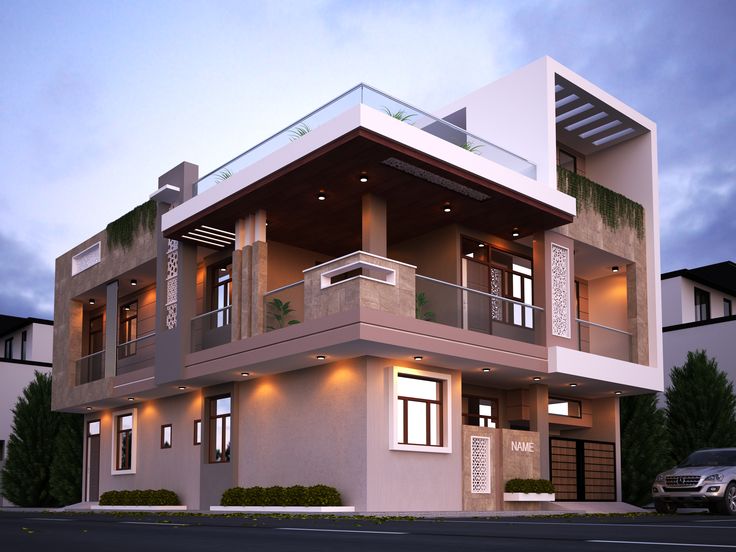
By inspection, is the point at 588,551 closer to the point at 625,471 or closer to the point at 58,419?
the point at 625,471

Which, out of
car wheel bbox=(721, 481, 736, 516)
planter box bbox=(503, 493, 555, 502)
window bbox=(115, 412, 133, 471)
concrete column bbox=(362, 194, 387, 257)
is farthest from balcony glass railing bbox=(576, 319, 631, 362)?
window bbox=(115, 412, 133, 471)

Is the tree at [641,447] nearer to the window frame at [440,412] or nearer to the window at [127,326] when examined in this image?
the window frame at [440,412]

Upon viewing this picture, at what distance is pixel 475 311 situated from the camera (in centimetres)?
2248

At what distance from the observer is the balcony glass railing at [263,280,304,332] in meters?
21.9

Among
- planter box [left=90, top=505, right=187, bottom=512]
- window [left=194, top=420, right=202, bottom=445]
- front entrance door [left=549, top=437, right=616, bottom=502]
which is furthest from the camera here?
window [left=194, top=420, right=202, bottom=445]

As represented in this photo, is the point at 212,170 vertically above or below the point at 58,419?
above

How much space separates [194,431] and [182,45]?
12.2 meters

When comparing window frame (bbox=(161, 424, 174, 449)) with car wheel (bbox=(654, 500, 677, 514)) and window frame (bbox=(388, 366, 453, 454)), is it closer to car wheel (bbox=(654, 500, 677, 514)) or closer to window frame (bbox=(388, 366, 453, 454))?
window frame (bbox=(388, 366, 453, 454))

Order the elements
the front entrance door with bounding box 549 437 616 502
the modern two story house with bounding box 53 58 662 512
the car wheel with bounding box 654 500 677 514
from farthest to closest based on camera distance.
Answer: the front entrance door with bounding box 549 437 616 502 < the car wheel with bounding box 654 500 677 514 < the modern two story house with bounding box 53 58 662 512

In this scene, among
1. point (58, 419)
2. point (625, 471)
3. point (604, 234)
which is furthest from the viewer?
point (58, 419)

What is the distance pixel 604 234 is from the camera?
25.5 m

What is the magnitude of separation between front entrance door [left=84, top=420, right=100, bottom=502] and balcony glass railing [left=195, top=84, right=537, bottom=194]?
39.5 ft

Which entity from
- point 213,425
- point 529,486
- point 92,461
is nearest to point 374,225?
point 529,486

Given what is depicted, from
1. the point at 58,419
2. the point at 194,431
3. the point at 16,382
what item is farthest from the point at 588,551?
the point at 16,382
